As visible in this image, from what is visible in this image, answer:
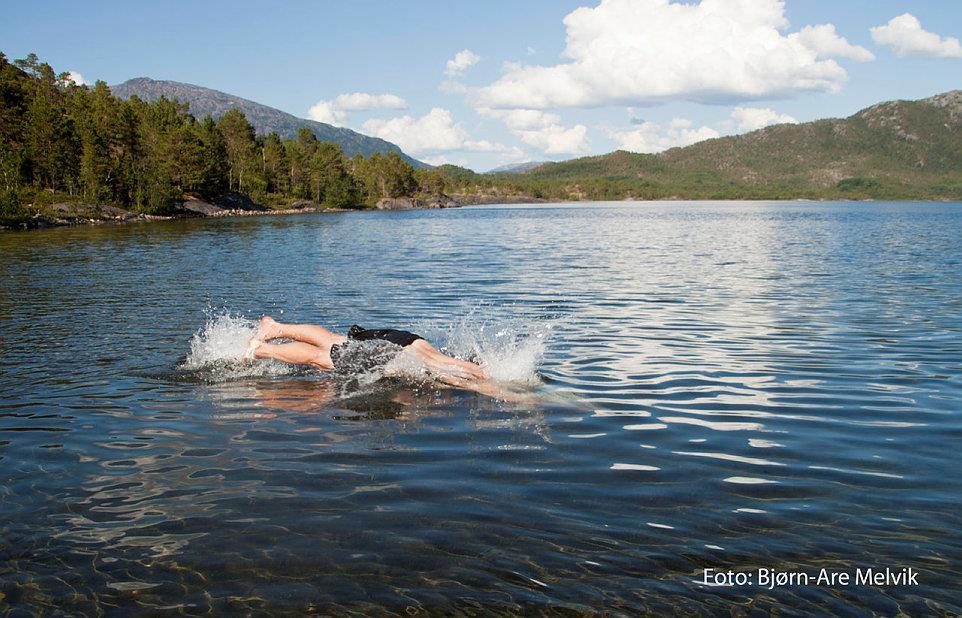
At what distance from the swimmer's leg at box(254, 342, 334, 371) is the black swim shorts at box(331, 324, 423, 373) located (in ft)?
1.43

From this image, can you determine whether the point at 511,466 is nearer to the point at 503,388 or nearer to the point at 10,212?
the point at 503,388

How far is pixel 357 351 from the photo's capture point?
11.9 m

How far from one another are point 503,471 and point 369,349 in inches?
180

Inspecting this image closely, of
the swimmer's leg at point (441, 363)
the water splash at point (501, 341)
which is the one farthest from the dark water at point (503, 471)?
the swimmer's leg at point (441, 363)

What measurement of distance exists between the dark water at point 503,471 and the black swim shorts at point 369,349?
595 mm

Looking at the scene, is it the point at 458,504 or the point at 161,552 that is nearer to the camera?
the point at 161,552

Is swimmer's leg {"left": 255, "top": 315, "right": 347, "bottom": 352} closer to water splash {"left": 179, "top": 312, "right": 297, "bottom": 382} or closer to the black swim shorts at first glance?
the black swim shorts

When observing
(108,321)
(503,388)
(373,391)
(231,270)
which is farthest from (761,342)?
(231,270)

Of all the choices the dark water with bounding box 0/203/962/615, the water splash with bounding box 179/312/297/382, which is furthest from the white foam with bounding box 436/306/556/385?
the water splash with bounding box 179/312/297/382

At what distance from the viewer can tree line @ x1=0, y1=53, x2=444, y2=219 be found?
97.9 m

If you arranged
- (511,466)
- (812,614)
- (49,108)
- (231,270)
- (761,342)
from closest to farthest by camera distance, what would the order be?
1. (812,614)
2. (511,466)
3. (761,342)
4. (231,270)
5. (49,108)

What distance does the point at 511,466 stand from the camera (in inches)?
313

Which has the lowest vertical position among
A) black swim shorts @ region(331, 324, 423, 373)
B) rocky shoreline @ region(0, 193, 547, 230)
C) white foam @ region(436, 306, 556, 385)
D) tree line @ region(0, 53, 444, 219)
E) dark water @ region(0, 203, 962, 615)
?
dark water @ region(0, 203, 962, 615)

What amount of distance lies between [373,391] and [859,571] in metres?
7.58
